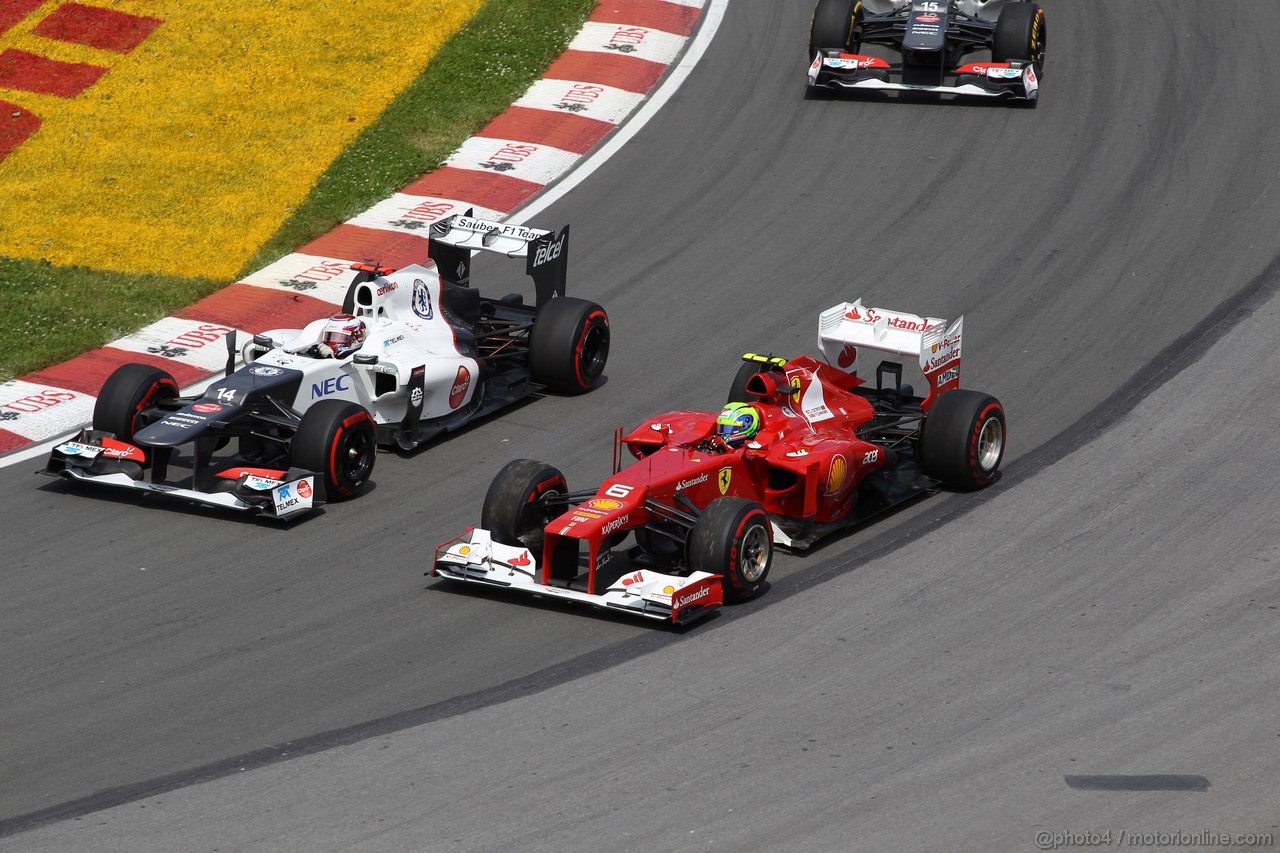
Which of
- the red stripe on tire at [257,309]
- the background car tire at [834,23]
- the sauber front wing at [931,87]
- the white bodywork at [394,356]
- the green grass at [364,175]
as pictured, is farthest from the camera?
the background car tire at [834,23]

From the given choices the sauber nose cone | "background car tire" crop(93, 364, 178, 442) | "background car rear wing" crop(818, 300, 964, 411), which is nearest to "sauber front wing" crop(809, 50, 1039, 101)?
"background car rear wing" crop(818, 300, 964, 411)

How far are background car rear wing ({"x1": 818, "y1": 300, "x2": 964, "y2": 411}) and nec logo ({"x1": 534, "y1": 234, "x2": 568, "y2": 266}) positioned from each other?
282 cm

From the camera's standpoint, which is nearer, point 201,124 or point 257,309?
point 257,309

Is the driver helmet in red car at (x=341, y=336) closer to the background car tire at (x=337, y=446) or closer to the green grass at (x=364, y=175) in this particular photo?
the background car tire at (x=337, y=446)

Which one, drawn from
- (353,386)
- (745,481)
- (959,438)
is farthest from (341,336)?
(959,438)

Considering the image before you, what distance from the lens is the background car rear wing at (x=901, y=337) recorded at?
13.3m

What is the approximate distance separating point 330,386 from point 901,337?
172 inches

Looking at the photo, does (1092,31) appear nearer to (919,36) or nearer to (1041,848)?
(919,36)

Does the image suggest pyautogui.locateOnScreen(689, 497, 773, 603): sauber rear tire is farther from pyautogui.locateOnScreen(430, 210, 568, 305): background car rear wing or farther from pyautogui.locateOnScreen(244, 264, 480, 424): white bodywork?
pyautogui.locateOnScreen(430, 210, 568, 305): background car rear wing

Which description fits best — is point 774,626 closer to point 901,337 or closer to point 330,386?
point 901,337

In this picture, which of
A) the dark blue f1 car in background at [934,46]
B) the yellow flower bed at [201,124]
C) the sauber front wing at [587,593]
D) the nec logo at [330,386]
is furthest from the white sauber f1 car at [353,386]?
the dark blue f1 car in background at [934,46]

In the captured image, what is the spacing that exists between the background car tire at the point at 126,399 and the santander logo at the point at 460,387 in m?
2.26

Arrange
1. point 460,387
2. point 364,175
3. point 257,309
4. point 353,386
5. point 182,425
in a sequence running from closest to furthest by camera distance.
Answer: point 182,425
point 353,386
point 460,387
point 257,309
point 364,175

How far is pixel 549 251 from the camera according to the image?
15.4 m
